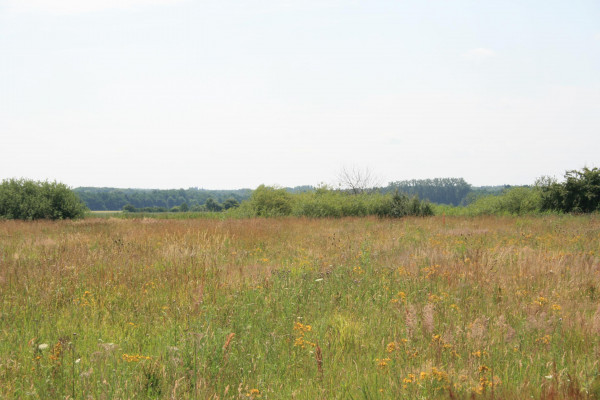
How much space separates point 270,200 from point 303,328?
2860cm

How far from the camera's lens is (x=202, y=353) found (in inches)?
130

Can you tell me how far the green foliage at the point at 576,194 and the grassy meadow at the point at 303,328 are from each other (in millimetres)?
19618

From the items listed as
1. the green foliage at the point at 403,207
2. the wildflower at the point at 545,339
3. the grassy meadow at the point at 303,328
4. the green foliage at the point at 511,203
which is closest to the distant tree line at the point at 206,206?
the green foliage at the point at 403,207

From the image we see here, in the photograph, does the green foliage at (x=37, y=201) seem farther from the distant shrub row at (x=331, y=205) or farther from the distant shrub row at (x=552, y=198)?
the distant shrub row at (x=552, y=198)

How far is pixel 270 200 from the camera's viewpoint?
32.6 m

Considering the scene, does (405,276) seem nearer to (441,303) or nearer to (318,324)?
(441,303)

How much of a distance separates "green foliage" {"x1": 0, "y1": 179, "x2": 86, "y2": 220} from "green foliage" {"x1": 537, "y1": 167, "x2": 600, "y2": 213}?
1295 inches

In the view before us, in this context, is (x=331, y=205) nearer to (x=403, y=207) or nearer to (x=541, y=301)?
(x=403, y=207)

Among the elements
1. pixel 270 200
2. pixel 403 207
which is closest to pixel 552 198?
pixel 403 207

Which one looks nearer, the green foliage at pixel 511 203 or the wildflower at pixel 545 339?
the wildflower at pixel 545 339

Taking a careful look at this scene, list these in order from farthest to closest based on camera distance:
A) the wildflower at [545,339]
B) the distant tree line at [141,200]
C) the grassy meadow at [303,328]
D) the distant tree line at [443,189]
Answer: the distant tree line at [443,189], the distant tree line at [141,200], the wildflower at [545,339], the grassy meadow at [303,328]

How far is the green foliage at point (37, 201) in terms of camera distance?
83.1 feet

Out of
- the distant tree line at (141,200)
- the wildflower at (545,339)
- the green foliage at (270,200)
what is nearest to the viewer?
the wildflower at (545,339)

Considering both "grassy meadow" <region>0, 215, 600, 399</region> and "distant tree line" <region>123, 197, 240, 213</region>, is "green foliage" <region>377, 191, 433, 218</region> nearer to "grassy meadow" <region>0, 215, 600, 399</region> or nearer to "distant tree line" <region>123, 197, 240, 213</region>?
"grassy meadow" <region>0, 215, 600, 399</region>
